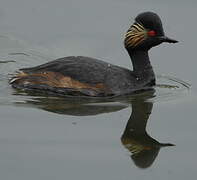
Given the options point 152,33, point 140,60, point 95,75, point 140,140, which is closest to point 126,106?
point 95,75

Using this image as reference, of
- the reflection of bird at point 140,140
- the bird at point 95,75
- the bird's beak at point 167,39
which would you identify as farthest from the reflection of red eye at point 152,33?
the reflection of bird at point 140,140

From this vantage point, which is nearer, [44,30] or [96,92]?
[96,92]

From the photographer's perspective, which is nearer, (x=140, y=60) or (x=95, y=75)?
(x=95, y=75)

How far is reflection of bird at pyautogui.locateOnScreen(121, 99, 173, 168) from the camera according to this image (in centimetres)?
1130

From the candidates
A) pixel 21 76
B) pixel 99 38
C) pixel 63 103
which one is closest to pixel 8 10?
pixel 99 38

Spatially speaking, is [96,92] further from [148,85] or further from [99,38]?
[99,38]

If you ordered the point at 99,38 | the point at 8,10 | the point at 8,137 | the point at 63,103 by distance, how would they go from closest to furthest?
the point at 8,137
the point at 63,103
the point at 99,38
the point at 8,10

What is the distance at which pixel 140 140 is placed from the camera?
1199 cm

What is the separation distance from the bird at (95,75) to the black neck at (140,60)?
19 millimetres

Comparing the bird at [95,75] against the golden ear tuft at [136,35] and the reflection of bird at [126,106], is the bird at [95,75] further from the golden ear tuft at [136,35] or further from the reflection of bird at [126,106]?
the reflection of bird at [126,106]

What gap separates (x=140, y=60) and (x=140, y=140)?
3.17 m

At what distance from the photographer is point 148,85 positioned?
14.8 m

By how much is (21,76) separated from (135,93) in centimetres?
214

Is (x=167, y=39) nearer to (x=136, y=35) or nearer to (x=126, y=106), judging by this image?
(x=136, y=35)
